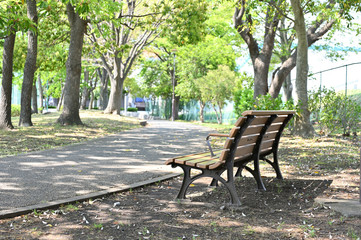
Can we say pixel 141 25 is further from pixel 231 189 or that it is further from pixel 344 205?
pixel 344 205

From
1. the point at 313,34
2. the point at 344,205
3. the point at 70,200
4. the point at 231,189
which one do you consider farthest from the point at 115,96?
the point at 344,205

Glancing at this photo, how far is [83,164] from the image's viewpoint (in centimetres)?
795

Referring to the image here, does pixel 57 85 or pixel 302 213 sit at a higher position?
pixel 57 85

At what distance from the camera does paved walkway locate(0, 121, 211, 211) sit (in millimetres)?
5408

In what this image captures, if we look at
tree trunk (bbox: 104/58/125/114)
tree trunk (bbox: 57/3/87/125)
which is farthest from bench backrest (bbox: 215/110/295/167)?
tree trunk (bbox: 104/58/125/114)

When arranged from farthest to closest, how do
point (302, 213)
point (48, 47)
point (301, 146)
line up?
1. point (48, 47)
2. point (301, 146)
3. point (302, 213)

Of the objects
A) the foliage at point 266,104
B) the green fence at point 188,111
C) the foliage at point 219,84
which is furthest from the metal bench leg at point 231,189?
the green fence at point 188,111

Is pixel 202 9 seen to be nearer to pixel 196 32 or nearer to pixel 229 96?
pixel 196 32

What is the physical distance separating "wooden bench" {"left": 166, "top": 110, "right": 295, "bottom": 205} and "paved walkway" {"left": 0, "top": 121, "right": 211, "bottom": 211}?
1.44 metres

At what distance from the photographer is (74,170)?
725cm

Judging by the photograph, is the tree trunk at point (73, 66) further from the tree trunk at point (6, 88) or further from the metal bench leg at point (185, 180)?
the metal bench leg at point (185, 180)

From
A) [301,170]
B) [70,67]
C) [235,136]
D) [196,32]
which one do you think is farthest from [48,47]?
[235,136]

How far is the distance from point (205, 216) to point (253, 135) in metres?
1.34

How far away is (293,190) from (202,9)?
14.1 metres
